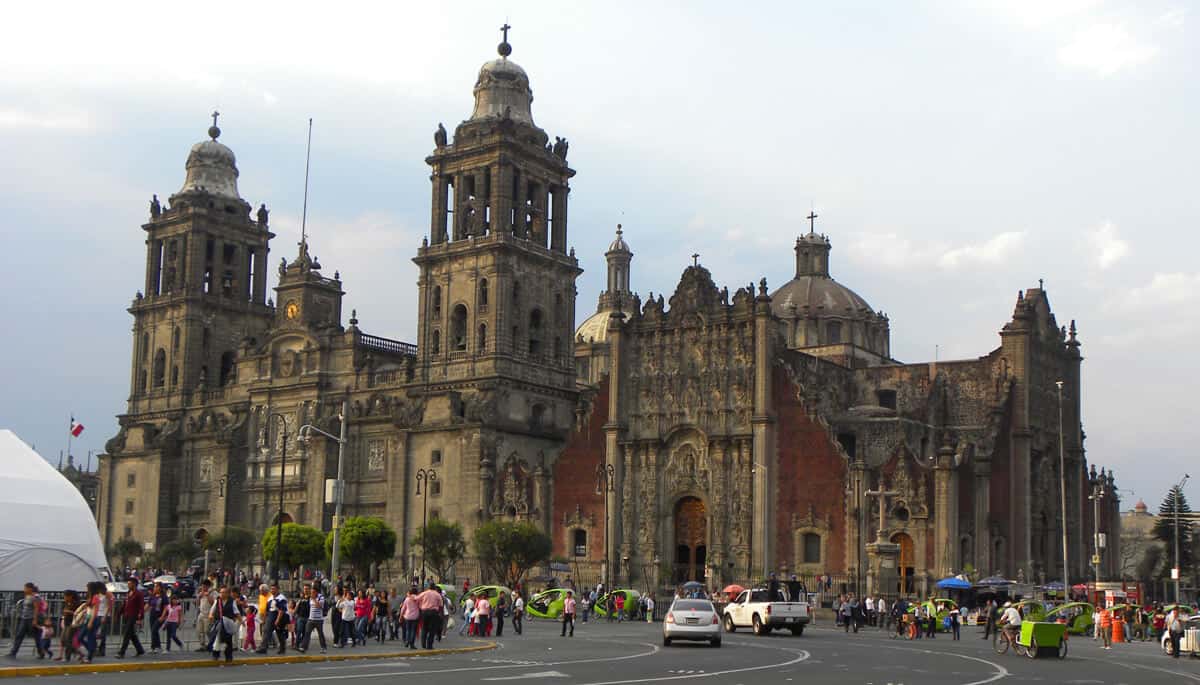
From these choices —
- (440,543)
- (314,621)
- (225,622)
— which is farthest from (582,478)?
(225,622)

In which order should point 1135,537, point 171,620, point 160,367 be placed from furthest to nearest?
point 1135,537
point 160,367
point 171,620

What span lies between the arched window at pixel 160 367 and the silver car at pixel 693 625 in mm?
76475

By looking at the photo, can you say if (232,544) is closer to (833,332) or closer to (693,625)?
(833,332)

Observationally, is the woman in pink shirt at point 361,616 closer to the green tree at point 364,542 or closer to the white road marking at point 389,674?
the white road marking at point 389,674

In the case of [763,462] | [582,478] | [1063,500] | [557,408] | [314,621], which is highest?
[557,408]

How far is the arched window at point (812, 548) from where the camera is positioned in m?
73.0

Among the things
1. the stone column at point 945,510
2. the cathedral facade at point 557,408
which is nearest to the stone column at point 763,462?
the cathedral facade at point 557,408

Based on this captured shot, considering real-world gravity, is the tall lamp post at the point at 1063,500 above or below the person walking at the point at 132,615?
above

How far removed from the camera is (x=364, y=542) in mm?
76062

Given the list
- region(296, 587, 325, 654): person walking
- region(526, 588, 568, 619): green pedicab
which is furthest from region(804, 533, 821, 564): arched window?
region(296, 587, 325, 654): person walking

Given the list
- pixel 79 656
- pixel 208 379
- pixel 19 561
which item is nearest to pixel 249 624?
pixel 79 656

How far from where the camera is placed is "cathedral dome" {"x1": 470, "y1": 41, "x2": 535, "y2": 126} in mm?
94000

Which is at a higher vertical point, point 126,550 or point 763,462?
point 763,462

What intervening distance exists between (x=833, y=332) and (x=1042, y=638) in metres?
67.1
